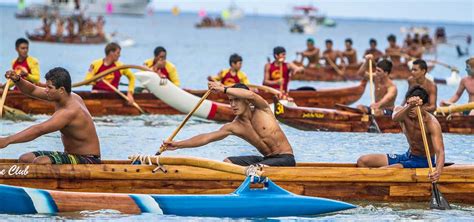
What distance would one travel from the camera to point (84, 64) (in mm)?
51750

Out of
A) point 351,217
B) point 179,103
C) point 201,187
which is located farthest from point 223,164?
point 179,103

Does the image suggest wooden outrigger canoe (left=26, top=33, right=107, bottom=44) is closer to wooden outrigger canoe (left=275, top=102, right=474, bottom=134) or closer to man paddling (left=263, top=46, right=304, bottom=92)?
man paddling (left=263, top=46, right=304, bottom=92)

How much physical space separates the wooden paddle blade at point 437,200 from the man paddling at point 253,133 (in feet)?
5.72

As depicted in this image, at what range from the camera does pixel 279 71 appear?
25.0 meters

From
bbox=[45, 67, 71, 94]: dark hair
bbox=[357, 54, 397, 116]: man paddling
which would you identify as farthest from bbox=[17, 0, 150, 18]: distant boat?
bbox=[45, 67, 71, 94]: dark hair

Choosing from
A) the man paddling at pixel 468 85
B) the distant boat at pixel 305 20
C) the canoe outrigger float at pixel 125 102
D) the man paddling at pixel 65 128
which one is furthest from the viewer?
the distant boat at pixel 305 20

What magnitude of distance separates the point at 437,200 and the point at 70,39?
2260 inches

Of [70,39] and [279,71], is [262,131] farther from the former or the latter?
[70,39]

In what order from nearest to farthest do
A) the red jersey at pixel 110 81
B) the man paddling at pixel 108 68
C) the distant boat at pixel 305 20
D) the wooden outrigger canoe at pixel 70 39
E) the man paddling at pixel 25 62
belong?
the man paddling at pixel 25 62 < the man paddling at pixel 108 68 < the red jersey at pixel 110 81 < the wooden outrigger canoe at pixel 70 39 < the distant boat at pixel 305 20

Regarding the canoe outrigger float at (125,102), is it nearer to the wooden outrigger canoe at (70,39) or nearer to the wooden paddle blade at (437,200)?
the wooden paddle blade at (437,200)

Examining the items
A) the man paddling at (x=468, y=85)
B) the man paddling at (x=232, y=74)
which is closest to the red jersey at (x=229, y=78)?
the man paddling at (x=232, y=74)

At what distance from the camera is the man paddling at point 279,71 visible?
24688 millimetres

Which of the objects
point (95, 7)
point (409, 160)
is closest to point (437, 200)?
point (409, 160)

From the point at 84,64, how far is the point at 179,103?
29668 mm
